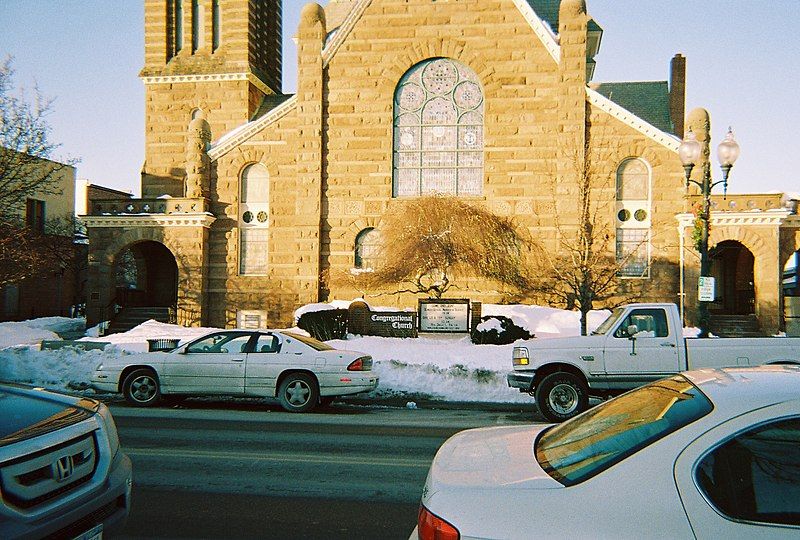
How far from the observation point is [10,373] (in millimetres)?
16797

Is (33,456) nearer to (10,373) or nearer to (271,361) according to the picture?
(271,361)

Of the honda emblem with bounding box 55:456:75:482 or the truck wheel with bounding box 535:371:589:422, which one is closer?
the honda emblem with bounding box 55:456:75:482

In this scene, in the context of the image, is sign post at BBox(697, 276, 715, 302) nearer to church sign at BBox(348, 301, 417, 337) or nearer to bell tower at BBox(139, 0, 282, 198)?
church sign at BBox(348, 301, 417, 337)

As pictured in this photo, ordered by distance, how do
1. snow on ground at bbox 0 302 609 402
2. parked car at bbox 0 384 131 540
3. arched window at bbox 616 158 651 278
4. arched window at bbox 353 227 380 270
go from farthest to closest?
1. arched window at bbox 353 227 380 270
2. arched window at bbox 616 158 651 278
3. snow on ground at bbox 0 302 609 402
4. parked car at bbox 0 384 131 540

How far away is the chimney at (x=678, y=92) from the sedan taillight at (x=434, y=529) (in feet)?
121

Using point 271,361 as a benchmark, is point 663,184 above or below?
above

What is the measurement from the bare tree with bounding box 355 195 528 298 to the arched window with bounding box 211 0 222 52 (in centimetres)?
1485

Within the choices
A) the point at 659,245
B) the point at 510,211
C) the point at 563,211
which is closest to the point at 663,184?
the point at 659,245

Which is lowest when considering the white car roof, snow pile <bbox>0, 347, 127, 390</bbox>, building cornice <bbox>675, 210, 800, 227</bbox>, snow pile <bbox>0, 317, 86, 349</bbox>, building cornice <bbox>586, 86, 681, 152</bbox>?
snow pile <bbox>0, 317, 86, 349</bbox>

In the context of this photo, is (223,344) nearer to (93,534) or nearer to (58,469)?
(93,534)

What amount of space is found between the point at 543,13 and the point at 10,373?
30572 mm

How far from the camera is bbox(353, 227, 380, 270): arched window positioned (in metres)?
30.2

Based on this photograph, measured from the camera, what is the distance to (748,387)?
3.20 metres

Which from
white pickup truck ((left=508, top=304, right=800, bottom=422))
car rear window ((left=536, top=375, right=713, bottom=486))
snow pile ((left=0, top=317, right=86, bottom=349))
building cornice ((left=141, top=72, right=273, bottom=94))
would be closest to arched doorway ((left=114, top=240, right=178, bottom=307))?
snow pile ((left=0, top=317, right=86, bottom=349))
